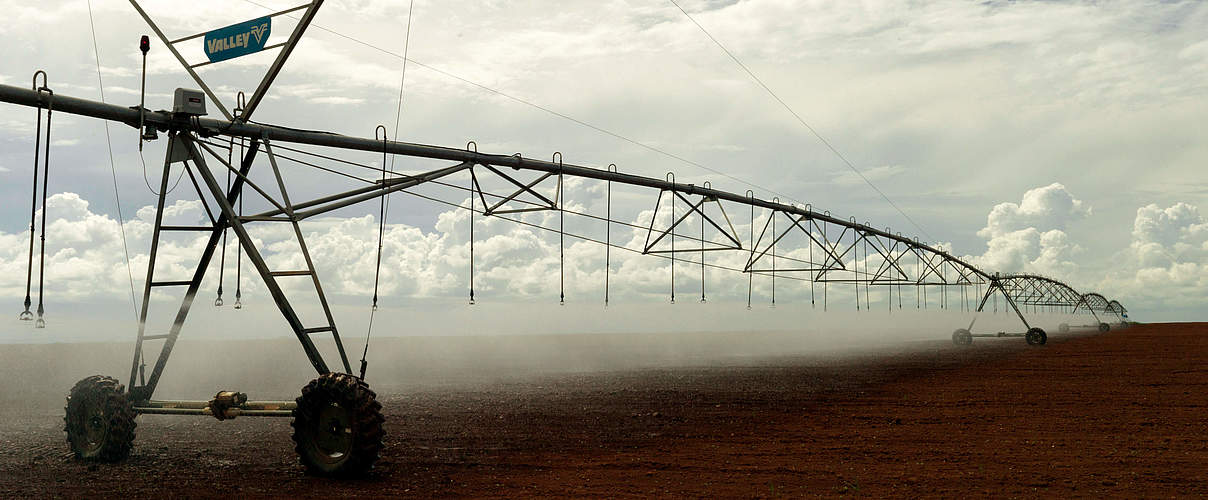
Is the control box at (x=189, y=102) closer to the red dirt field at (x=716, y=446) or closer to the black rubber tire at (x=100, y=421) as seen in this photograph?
the black rubber tire at (x=100, y=421)

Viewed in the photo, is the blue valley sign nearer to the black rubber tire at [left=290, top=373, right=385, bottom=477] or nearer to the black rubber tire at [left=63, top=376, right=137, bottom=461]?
the black rubber tire at [left=290, top=373, right=385, bottom=477]

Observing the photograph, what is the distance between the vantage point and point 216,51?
14633 millimetres

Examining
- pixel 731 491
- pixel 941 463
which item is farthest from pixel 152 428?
pixel 941 463

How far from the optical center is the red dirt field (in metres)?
12.1

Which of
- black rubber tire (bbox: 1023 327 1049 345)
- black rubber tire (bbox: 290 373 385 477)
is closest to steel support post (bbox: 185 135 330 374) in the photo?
black rubber tire (bbox: 290 373 385 477)

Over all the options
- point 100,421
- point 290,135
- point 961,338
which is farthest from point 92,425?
point 961,338

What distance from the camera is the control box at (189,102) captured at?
574 inches

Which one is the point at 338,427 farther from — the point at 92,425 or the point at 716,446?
the point at 716,446

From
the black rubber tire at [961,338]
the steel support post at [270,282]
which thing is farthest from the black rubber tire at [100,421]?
the black rubber tire at [961,338]

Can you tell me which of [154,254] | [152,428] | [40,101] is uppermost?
[40,101]

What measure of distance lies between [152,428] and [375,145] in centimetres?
870

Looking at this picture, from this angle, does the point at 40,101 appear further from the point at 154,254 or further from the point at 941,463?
the point at 941,463

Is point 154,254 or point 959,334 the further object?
point 959,334

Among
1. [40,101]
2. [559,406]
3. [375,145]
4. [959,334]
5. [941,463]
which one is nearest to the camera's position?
[40,101]
